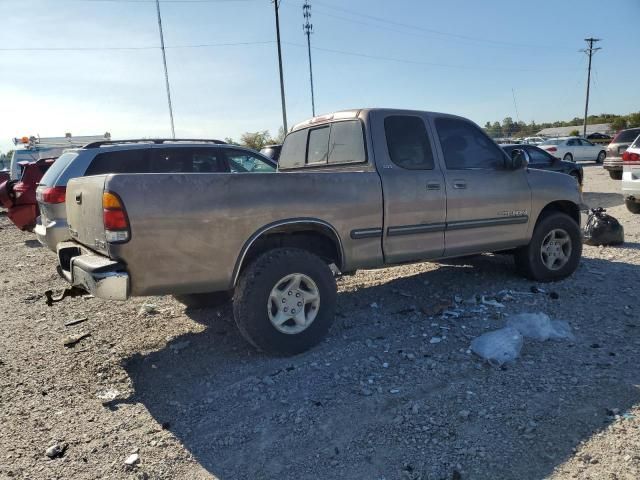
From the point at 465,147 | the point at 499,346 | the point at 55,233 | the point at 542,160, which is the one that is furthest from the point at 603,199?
the point at 55,233

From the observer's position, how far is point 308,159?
5.48 m

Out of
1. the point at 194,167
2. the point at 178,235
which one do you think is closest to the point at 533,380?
the point at 178,235

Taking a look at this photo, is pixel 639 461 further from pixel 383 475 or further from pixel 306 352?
pixel 306 352

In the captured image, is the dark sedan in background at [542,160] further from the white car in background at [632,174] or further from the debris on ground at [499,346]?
the debris on ground at [499,346]

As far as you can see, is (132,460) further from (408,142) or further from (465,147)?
(465,147)

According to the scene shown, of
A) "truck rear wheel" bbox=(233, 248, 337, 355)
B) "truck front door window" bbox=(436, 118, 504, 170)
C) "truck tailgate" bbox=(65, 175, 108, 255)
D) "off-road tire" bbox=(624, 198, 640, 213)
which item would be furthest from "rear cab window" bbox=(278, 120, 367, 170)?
"off-road tire" bbox=(624, 198, 640, 213)

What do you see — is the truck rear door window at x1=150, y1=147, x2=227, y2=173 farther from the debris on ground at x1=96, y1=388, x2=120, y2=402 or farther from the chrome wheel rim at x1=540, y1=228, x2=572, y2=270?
the chrome wheel rim at x1=540, y1=228, x2=572, y2=270

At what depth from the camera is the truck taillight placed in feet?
10.6

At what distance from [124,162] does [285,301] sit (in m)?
4.02

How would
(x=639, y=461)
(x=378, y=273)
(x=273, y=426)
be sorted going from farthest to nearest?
(x=378, y=273)
(x=273, y=426)
(x=639, y=461)

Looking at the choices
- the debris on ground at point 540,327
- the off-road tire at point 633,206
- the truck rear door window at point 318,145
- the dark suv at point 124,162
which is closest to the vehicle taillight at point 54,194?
the dark suv at point 124,162

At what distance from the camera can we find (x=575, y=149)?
29109mm

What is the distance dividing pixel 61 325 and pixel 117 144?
300 centimetres

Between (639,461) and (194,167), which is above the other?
(194,167)
